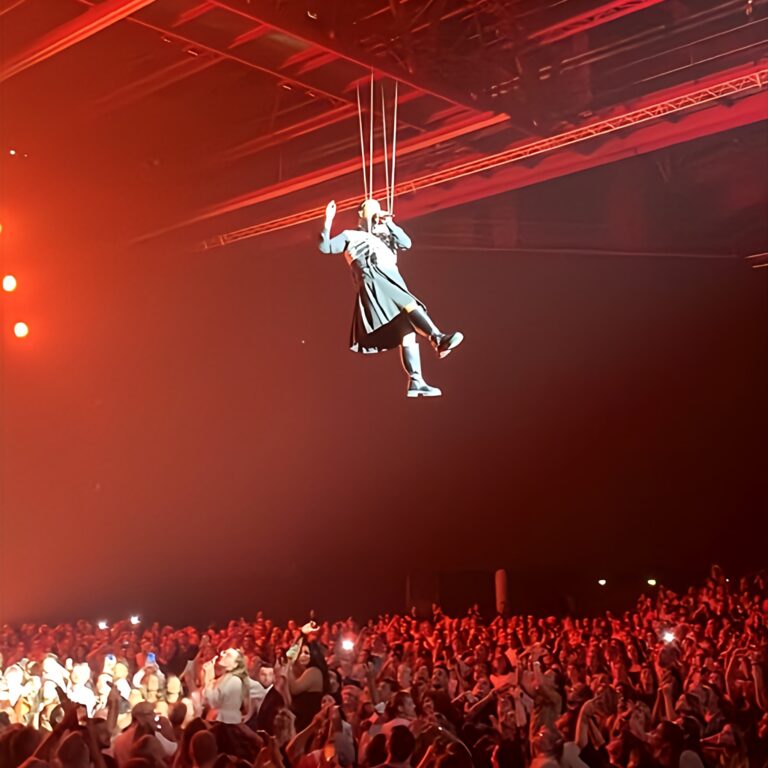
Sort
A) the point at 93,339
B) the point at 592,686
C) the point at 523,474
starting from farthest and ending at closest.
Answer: the point at 93,339, the point at 523,474, the point at 592,686

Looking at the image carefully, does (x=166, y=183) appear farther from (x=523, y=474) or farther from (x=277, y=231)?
(x=523, y=474)

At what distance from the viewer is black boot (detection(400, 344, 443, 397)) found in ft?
14.3

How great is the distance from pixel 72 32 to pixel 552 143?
3.19 m

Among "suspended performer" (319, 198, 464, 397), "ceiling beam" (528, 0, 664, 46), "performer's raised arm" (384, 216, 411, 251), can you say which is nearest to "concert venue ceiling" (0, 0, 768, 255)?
"ceiling beam" (528, 0, 664, 46)

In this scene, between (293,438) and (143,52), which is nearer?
(143,52)

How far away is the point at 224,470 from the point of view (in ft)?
27.5

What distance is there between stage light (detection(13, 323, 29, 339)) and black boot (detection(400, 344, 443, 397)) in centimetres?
524

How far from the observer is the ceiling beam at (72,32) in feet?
20.5

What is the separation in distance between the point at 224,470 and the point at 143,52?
3193 mm

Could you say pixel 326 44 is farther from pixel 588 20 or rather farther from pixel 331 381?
pixel 331 381

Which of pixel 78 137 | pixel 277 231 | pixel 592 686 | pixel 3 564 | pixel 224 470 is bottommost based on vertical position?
pixel 592 686

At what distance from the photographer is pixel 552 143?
716cm

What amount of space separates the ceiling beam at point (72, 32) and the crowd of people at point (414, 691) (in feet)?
13.4

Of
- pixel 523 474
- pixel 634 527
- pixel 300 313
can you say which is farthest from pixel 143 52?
pixel 634 527
